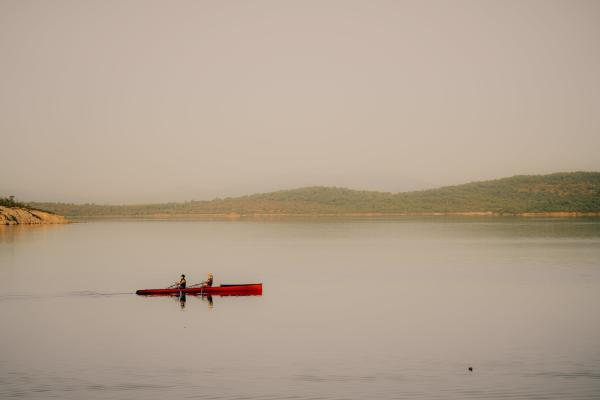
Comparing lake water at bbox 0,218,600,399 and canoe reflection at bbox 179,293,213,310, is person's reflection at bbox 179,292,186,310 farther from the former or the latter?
lake water at bbox 0,218,600,399

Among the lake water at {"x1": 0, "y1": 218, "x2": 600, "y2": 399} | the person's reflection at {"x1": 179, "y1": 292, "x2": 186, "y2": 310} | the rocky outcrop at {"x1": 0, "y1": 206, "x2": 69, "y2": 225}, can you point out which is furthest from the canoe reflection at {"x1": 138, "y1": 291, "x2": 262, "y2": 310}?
the rocky outcrop at {"x1": 0, "y1": 206, "x2": 69, "y2": 225}

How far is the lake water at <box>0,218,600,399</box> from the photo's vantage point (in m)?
19.6

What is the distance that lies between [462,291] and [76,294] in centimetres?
2263

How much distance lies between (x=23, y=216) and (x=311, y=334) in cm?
13370

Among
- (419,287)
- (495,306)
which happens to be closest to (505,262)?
(419,287)

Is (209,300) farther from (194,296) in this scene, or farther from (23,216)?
(23,216)

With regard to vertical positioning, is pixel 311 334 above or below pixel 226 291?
below

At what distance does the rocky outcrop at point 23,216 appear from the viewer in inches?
5492

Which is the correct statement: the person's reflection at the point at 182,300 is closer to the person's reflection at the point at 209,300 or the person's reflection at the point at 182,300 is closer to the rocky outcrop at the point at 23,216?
the person's reflection at the point at 209,300

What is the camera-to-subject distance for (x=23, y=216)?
147625 millimetres

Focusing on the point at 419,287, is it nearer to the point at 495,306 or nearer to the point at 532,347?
the point at 495,306

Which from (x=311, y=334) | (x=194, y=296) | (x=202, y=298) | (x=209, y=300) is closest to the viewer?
(x=311, y=334)

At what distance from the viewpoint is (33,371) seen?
21359 millimetres

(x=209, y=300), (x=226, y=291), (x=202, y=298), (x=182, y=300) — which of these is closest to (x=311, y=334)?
(x=226, y=291)
